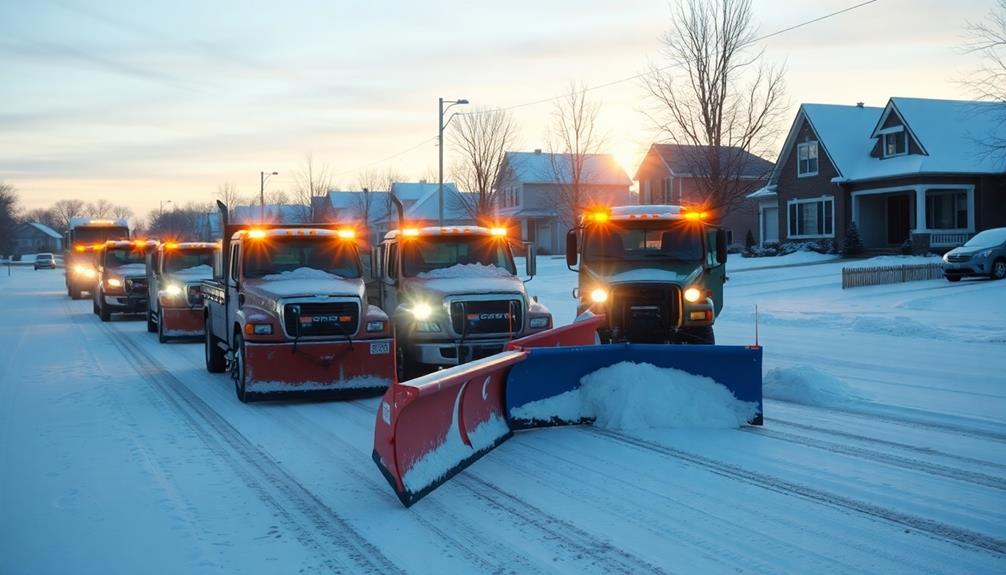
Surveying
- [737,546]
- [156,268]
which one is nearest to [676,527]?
[737,546]

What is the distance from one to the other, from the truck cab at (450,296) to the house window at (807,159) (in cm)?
3420

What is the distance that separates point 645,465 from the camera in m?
8.20

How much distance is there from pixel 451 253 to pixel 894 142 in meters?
33.9

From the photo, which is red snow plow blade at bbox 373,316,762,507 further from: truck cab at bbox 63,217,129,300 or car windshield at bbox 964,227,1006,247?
truck cab at bbox 63,217,129,300

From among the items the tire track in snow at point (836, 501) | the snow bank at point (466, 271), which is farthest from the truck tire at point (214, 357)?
the tire track in snow at point (836, 501)

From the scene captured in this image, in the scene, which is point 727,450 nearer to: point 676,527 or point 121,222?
point 676,527

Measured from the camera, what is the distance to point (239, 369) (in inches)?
480

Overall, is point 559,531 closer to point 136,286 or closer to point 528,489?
point 528,489

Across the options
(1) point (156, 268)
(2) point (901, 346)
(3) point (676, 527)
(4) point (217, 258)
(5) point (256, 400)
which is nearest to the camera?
(3) point (676, 527)

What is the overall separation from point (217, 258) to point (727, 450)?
9.50 meters

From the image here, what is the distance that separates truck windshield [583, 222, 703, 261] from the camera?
14.2 meters

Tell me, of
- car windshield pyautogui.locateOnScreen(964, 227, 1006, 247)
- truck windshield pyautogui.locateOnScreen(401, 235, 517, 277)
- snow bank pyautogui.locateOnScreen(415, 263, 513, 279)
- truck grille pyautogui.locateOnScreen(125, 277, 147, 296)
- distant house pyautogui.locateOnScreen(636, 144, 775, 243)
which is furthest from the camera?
distant house pyautogui.locateOnScreen(636, 144, 775, 243)

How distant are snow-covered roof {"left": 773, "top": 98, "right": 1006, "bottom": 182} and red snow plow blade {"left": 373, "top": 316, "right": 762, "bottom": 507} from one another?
107 ft

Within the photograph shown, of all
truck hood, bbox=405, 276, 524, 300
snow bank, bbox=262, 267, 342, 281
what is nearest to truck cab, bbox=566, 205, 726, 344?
truck hood, bbox=405, 276, 524, 300
